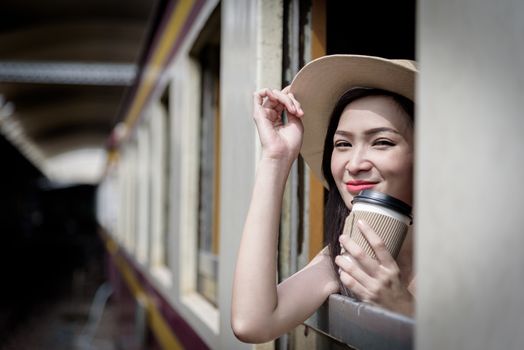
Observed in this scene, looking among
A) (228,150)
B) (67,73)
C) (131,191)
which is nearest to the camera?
(228,150)

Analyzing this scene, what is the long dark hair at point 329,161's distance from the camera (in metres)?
1.69

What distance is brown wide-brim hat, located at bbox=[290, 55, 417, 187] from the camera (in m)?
1.62

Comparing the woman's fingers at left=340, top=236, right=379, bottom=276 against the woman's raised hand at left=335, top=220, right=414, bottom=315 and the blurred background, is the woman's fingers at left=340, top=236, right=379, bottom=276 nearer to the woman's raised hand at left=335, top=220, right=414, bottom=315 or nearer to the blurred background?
the woman's raised hand at left=335, top=220, right=414, bottom=315

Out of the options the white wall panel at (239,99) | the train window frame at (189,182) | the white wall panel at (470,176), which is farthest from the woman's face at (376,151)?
the train window frame at (189,182)

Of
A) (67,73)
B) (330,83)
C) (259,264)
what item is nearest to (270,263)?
(259,264)

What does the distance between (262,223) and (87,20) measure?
12845 mm

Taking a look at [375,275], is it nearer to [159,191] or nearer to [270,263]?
[270,263]

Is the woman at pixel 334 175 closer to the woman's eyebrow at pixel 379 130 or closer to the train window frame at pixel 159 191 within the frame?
the woman's eyebrow at pixel 379 130

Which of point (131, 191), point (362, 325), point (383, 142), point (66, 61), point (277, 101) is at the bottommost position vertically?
point (131, 191)

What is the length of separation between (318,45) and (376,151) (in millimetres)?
761

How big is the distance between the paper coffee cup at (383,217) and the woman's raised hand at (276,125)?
312mm

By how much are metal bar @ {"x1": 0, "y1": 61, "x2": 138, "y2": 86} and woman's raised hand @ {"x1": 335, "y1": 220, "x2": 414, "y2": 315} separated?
14.6 metres

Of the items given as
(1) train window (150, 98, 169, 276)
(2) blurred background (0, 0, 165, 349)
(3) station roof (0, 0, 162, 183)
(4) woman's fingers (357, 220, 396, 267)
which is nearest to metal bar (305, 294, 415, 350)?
(4) woman's fingers (357, 220, 396, 267)

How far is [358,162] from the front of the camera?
1.64 meters
